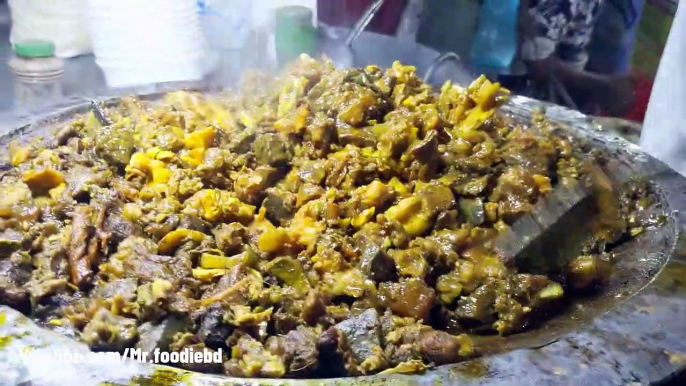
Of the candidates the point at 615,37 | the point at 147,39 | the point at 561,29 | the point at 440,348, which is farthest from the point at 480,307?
the point at 615,37

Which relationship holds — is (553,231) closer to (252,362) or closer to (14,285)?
(252,362)

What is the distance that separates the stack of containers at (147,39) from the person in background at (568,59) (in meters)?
2.22

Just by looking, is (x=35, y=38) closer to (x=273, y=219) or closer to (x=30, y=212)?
(x=30, y=212)

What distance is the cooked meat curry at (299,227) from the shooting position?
1.24 meters

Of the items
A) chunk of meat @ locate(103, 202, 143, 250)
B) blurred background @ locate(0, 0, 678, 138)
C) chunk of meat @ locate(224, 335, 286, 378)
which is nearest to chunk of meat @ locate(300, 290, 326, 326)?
chunk of meat @ locate(224, 335, 286, 378)

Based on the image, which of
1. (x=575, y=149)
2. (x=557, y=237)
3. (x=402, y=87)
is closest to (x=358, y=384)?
(x=557, y=237)

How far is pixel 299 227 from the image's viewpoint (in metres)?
1.52

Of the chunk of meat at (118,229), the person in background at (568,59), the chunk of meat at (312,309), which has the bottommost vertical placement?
the person in background at (568,59)

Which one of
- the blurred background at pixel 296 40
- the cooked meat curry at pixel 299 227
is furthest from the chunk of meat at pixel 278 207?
the blurred background at pixel 296 40

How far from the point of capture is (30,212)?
62.2 inches

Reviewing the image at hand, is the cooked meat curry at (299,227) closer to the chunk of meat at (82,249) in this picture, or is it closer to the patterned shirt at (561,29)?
the chunk of meat at (82,249)

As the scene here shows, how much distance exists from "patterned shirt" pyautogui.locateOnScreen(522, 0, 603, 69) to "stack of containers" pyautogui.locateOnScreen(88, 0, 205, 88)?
2223 mm

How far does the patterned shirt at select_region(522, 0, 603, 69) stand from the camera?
4.18 metres

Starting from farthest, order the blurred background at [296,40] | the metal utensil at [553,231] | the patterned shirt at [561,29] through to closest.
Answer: the patterned shirt at [561,29], the blurred background at [296,40], the metal utensil at [553,231]
